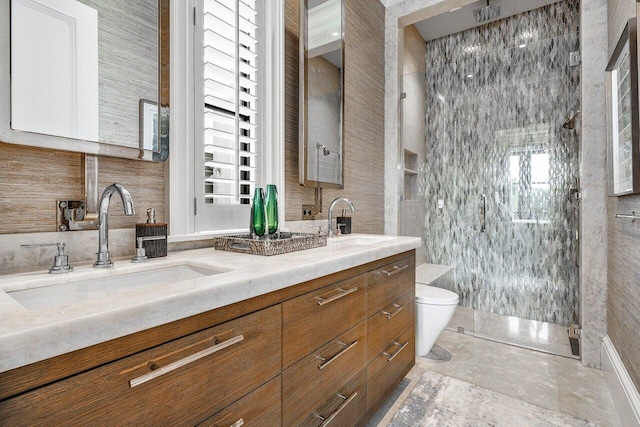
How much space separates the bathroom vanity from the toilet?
27.6 inches

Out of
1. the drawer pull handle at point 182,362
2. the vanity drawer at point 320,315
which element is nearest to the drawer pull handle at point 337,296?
the vanity drawer at point 320,315

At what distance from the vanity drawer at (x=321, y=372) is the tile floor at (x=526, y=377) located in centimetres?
51

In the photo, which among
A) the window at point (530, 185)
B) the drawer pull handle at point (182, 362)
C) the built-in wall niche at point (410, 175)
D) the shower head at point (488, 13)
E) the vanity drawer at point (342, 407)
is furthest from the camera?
the built-in wall niche at point (410, 175)

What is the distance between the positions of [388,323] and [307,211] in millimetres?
874

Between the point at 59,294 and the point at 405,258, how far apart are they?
1.52 meters

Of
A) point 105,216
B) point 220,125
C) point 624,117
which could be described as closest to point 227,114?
point 220,125

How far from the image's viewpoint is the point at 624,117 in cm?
159

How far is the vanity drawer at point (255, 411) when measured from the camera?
0.80 m

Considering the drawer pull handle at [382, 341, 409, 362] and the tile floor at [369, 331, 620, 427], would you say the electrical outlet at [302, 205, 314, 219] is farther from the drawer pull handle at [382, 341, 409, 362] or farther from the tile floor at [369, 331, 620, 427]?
the tile floor at [369, 331, 620, 427]

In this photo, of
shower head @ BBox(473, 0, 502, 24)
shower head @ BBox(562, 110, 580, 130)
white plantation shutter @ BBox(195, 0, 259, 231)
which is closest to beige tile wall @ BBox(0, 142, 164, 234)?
white plantation shutter @ BBox(195, 0, 259, 231)

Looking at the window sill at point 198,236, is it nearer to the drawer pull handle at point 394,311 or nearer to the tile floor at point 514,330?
the drawer pull handle at point 394,311

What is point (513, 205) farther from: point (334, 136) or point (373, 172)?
point (334, 136)

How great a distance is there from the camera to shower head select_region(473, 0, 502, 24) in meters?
2.95

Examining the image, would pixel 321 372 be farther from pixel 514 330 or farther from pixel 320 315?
pixel 514 330
